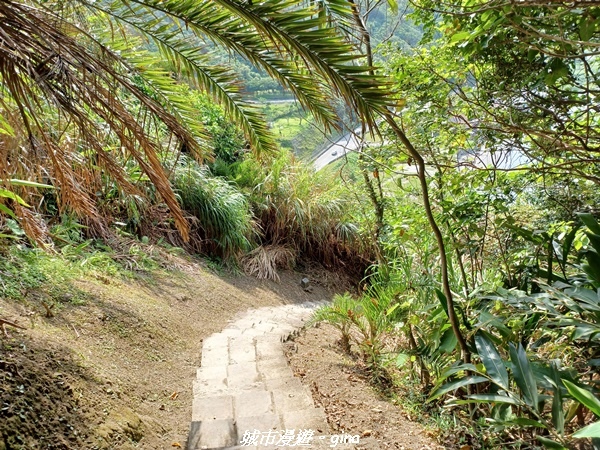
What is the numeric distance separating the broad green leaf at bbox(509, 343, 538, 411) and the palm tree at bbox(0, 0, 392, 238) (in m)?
1.22

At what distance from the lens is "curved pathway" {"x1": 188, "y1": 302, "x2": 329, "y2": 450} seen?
235 cm

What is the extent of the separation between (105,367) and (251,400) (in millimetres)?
870

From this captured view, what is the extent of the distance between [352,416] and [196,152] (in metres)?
1.80

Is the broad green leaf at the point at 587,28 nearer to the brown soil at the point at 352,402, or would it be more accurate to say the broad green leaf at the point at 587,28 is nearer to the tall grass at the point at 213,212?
the brown soil at the point at 352,402

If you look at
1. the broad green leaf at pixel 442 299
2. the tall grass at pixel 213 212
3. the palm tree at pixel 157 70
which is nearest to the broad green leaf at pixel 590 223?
the broad green leaf at pixel 442 299

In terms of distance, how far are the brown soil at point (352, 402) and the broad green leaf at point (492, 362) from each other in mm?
736

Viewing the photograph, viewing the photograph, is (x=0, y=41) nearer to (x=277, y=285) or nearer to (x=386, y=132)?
(x=386, y=132)

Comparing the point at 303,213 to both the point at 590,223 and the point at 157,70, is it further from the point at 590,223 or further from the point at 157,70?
the point at 590,223

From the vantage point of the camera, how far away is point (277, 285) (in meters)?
6.99

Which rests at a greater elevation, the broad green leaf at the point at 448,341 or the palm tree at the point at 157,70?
the palm tree at the point at 157,70

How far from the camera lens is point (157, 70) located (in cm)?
331

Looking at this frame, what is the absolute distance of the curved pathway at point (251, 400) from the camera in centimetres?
235

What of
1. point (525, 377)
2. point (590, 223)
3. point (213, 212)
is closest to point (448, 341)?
point (525, 377)

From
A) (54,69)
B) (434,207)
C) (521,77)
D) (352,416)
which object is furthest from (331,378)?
(54,69)
